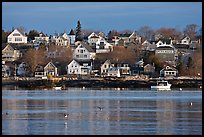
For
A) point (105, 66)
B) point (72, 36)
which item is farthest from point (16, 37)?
point (105, 66)

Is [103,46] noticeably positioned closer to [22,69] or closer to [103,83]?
[22,69]

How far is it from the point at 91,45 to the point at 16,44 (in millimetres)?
13483

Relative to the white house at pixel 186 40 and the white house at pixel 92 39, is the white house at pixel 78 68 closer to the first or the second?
the white house at pixel 92 39

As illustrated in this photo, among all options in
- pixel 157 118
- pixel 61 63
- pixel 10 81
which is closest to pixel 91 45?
pixel 61 63

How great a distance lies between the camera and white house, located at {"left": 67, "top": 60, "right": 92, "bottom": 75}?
104m

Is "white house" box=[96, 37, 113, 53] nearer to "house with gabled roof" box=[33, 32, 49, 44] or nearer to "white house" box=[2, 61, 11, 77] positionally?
"house with gabled roof" box=[33, 32, 49, 44]

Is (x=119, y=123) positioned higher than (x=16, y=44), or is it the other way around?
(x=16, y=44)

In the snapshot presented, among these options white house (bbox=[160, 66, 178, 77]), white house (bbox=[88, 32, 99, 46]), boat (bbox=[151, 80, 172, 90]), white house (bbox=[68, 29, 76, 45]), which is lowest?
boat (bbox=[151, 80, 172, 90])

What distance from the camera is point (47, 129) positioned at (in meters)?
25.0

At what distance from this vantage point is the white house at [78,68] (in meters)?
104

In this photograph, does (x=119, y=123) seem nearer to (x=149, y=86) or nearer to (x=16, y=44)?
(x=149, y=86)

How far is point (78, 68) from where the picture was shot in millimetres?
104562

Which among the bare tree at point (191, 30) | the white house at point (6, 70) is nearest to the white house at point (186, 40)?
the bare tree at point (191, 30)

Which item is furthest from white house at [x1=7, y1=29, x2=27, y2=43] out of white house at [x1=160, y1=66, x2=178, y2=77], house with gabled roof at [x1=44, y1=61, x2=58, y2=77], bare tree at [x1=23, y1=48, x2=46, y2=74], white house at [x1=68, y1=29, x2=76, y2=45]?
white house at [x1=160, y1=66, x2=178, y2=77]
